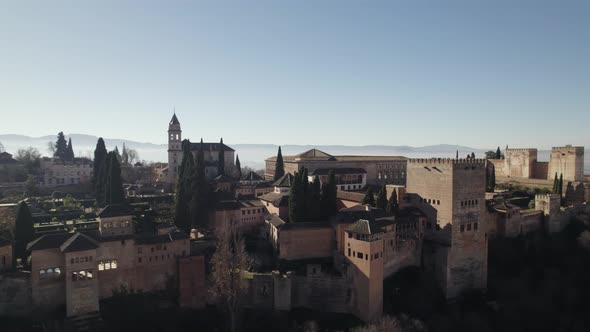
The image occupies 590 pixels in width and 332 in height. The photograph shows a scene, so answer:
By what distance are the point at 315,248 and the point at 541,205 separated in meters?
26.7

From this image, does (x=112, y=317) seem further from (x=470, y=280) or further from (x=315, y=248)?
(x=470, y=280)

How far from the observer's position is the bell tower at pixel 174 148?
56.7 metres

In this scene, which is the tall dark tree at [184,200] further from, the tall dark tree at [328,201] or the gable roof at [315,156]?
the gable roof at [315,156]

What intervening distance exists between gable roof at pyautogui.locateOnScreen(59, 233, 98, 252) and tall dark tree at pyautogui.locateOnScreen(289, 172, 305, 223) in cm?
1571

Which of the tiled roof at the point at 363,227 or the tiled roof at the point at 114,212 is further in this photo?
the tiled roof at the point at 114,212

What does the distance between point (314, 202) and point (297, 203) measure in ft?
5.74

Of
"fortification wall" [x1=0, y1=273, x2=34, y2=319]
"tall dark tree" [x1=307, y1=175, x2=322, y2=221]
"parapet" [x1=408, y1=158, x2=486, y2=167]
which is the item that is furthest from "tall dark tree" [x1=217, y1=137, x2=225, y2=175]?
"fortification wall" [x1=0, y1=273, x2=34, y2=319]

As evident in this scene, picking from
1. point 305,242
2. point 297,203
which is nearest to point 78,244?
point 305,242

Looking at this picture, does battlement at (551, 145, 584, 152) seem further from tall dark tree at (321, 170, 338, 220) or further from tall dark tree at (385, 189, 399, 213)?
tall dark tree at (321, 170, 338, 220)

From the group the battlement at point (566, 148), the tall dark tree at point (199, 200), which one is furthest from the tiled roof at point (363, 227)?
the battlement at point (566, 148)

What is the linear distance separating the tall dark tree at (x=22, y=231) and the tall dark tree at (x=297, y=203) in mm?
20208

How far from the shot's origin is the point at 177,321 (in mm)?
28781

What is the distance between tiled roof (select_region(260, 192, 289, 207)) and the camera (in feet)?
129

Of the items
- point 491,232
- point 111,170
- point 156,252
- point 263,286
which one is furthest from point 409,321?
point 111,170
